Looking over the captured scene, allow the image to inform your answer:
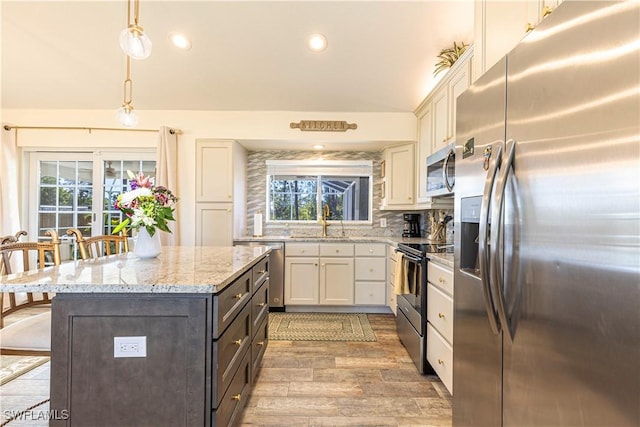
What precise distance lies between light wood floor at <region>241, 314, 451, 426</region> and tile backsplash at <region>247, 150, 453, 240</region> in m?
1.75

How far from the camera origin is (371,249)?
3719mm

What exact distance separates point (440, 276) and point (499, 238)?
118 centimetres

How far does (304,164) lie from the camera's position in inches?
169

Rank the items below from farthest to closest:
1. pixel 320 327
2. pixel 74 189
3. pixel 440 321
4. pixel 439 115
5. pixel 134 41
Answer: pixel 74 189 < pixel 320 327 < pixel 439 115 < pixel 440 321 < pixel 134 41

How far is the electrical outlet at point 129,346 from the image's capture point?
1167 millimetres

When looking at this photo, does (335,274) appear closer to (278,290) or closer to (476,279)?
(278,290)

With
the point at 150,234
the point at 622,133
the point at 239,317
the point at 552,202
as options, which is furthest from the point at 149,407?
the point at 622,133

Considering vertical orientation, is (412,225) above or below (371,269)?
above

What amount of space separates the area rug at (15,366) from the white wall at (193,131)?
1.70m

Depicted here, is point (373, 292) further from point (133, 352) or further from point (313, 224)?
point (133, 352)

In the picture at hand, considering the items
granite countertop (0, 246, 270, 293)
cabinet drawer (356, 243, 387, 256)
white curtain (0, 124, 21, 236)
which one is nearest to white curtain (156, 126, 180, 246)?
white curtain (0, 124, 21, 236)

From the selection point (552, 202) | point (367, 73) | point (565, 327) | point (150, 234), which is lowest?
point (565, 327)

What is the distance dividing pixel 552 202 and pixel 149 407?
151 cm

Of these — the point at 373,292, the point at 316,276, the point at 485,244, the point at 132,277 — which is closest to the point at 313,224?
the point at 316,276
